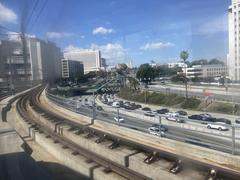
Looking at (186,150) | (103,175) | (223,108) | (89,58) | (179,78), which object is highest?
(89,58)

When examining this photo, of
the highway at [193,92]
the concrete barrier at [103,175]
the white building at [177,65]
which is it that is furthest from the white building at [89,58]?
the white building at [177,65]

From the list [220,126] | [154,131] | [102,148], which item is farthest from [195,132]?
[102,148]

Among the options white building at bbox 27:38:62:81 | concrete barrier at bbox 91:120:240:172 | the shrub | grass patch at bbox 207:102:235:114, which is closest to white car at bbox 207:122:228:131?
concrete barrier at bbox 91:120:240:172

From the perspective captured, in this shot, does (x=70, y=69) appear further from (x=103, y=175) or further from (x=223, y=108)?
(x=223, y=108)

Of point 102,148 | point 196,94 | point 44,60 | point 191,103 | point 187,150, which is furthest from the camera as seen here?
point 196,94

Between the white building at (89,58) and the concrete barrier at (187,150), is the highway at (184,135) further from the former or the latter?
the white building at (89,58)

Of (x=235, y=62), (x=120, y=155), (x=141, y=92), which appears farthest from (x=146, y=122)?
(x=141, y=92)
